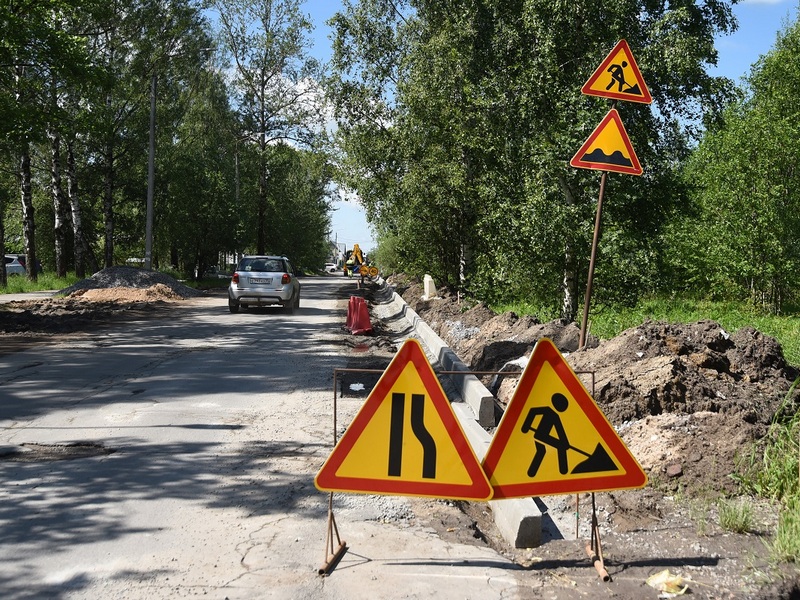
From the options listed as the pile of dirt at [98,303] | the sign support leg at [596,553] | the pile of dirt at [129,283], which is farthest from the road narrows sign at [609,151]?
the pile of dirt at [129,283]

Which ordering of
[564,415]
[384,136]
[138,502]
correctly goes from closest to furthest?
[564,415] < [138,502] < [384,136]

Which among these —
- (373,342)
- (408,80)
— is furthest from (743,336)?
(408,80)

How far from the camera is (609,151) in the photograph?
25.8ft

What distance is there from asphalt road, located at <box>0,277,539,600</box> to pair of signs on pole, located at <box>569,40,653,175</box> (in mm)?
3710

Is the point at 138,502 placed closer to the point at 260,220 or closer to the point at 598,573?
the point at 598,573

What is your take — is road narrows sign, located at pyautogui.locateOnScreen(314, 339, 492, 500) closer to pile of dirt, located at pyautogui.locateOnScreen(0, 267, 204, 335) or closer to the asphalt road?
the asphalt road

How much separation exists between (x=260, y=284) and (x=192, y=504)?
1658 cm

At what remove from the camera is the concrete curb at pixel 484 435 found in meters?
4.89

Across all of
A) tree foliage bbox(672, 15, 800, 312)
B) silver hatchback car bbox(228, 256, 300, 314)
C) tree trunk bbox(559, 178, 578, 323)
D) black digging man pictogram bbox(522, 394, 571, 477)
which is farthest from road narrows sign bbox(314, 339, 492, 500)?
tree foliage bbox(672, 15, 800, 312)

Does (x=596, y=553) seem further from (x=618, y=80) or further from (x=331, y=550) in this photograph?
(x=618, y=80)

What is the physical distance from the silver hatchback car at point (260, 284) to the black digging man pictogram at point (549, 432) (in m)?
17.5

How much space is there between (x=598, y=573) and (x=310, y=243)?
76058 mm

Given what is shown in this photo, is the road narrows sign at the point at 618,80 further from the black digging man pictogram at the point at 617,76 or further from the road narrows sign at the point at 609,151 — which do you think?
the road narrows sign at the point at 609,151

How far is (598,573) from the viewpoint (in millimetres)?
4250
